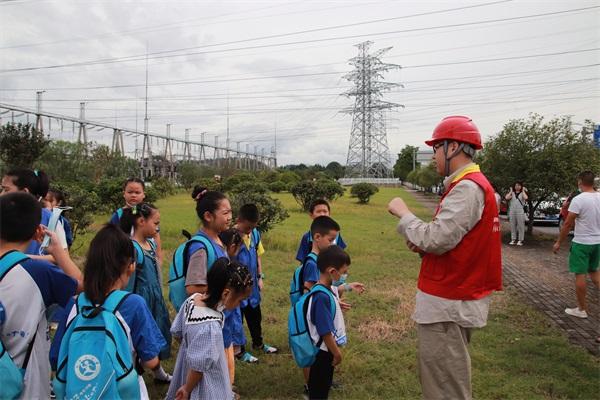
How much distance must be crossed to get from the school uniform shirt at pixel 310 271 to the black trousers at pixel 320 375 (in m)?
0.61

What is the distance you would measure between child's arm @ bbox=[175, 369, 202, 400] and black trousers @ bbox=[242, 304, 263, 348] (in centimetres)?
196

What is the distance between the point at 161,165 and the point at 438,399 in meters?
55.0

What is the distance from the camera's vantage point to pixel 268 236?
1094 cm

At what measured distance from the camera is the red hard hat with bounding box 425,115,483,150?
2.52 metres

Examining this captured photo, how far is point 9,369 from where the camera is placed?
193 cm

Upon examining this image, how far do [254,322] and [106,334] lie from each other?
265 centimetres

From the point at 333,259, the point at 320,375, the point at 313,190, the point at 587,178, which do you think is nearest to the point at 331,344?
the point at 320,375

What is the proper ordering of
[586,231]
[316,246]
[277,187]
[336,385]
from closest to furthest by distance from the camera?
[316,246] < [336,385] < [586,231] < [277,187]

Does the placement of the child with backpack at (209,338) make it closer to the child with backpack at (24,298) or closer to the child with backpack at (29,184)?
the child with backpack at (24,298)

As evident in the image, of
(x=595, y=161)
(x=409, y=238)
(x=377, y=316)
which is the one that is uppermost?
(x=595, y=161)

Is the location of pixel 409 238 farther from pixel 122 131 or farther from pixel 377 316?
pixel 122 131

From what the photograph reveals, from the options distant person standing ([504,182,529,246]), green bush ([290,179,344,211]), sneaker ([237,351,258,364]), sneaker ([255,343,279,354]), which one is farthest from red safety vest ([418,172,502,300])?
green bush ([290,179,344,211])

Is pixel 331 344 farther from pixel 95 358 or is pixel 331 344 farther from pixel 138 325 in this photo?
pixel 95 358

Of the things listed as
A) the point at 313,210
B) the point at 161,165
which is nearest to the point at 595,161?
the point at 313,210
